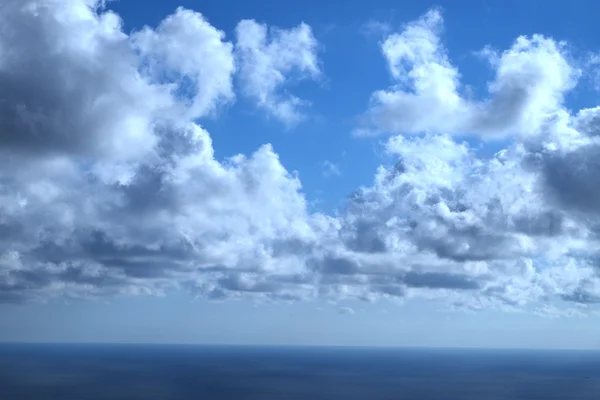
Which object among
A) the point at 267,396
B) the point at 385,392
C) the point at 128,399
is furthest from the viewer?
the point at 385,392

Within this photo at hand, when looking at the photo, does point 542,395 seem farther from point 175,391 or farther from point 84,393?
point 84,393

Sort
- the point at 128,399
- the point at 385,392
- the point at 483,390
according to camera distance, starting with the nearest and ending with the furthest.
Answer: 1. the point at 128,399
2. the point at 385,392
3. the point at 483,390

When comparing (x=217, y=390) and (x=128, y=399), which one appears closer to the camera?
(x=128, y=399)

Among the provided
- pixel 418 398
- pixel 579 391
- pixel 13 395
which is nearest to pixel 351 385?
pixel 418 398

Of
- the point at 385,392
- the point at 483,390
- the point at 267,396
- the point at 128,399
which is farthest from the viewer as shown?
the point at 483,390

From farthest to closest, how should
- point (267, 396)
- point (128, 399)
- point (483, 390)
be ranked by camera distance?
1. point (483, 390)
2. point (267, 396)
3. point (128, 399)

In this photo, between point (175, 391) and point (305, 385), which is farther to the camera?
point (305, 385)

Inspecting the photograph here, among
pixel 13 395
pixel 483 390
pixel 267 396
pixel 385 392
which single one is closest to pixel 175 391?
pixel 267 396

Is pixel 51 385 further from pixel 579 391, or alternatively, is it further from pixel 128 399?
pixel 579 391
